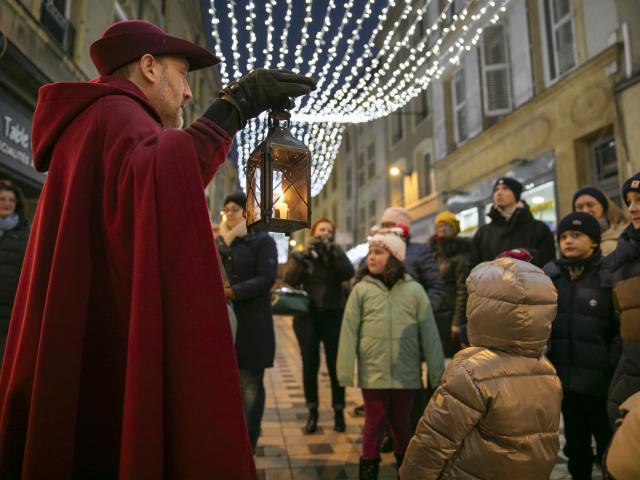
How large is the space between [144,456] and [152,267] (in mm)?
406

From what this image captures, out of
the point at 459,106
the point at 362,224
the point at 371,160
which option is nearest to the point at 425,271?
the point at 459,106

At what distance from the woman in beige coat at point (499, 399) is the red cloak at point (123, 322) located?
3.97 feet

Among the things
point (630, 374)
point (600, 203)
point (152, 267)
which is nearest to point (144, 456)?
point (152, 267)

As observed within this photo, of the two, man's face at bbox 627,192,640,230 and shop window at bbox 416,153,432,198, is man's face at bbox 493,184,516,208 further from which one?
shop window at bbox 416,153,432,198

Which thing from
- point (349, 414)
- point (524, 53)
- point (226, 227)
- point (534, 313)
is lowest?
point (349, 414)

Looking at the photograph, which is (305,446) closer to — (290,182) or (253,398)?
(253,398)

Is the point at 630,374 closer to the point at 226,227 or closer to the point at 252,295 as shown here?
the point at 252,295

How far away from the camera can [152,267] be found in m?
1.08

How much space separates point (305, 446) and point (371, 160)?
21.6m

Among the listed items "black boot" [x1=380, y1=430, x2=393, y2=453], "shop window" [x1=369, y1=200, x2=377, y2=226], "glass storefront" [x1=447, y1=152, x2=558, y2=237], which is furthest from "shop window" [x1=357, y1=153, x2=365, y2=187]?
"black boot" [x1=380, y1=430, x2=393, y2=453]

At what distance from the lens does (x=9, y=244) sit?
11.5 ft

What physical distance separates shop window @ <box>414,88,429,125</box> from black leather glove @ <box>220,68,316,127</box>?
16.6m

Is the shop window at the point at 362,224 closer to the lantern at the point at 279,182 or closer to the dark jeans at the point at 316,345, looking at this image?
the dark jeans at the point at 316,345

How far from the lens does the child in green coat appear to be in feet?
10.7
